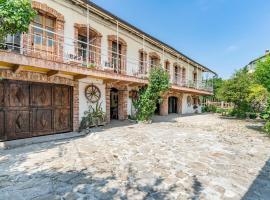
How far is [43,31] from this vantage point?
27.7 ft

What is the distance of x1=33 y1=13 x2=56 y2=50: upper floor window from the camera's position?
8.16m

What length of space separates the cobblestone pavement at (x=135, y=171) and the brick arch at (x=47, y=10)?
17.8ft

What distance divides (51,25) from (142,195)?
826cm

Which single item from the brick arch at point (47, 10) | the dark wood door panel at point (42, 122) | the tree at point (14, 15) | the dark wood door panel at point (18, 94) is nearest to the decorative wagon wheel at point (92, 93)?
the dark wood door panel at point (42, 122)

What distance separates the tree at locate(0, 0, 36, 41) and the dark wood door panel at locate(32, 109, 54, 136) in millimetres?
3857

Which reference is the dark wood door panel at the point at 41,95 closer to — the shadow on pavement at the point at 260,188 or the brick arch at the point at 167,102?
the shadow on pavement at the point at 260,188

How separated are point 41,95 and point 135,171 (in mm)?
5676

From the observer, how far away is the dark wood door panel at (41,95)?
310 inches

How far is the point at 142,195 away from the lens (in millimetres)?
3320

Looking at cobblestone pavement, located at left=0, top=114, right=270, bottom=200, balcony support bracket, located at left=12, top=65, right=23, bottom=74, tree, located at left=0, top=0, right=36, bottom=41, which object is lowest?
cobblestone pavement, located at left=0, top=114, right=270, bottom=200

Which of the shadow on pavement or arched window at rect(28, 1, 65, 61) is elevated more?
arched window at rect(28, 1, 65, 61)

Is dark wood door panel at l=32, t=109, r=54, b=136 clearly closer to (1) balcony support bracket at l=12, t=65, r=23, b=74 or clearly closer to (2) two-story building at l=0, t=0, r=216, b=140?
(2) two-story building at l=0, t=0, r=216, b=140


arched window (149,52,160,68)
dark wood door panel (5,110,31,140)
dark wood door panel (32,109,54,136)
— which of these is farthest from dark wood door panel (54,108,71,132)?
arched window (149,52,160,68)

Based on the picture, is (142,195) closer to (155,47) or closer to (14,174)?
(14,174)
